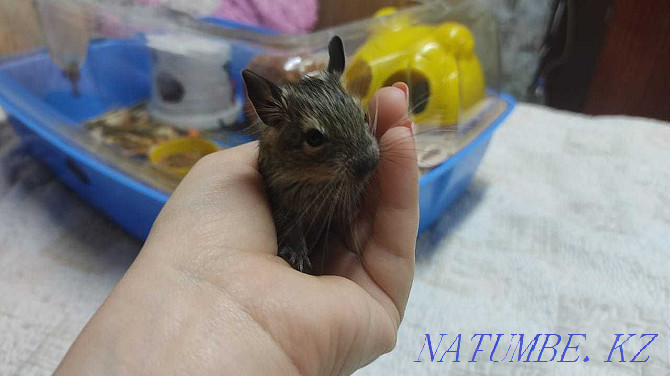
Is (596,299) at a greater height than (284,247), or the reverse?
(284,247)

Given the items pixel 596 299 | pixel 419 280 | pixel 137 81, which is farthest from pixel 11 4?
pixel 596 299

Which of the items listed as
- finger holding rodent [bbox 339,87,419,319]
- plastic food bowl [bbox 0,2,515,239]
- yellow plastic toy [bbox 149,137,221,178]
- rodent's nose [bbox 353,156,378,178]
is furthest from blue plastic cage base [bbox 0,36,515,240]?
rodent's nose [bbox 353,156,378,178]

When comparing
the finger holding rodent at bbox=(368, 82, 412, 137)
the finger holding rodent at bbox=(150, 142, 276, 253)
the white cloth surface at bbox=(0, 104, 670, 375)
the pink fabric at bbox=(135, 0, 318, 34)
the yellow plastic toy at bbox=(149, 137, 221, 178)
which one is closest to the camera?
the finger holding rodent at bbox=(150, 142, 276, 253)

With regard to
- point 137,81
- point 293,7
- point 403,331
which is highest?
point 293,7

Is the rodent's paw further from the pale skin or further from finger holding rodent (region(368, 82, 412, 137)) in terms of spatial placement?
finger holding rodent (region(368, 82, 412, 137))

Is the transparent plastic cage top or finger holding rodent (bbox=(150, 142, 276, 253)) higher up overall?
finger holding rodent (bbox=(150, 142, 276, 253))

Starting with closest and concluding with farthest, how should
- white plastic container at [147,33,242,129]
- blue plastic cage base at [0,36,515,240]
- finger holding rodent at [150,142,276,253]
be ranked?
finger holding rodent at [150,142,276,253] < blue plastic cage base at [0,36,515,240] < white plastic container at [147,33,242,129]

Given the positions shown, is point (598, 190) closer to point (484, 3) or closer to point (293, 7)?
point (484, 3)
